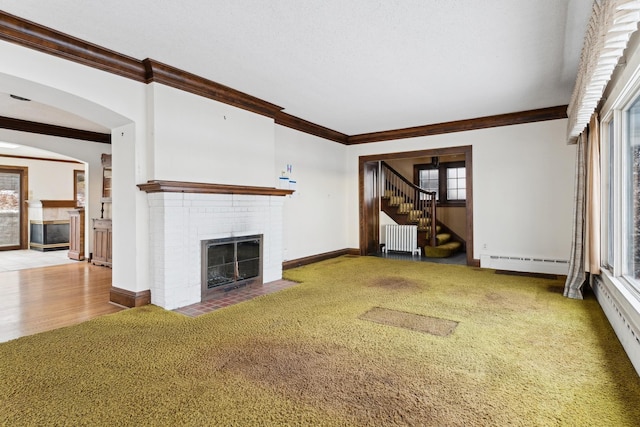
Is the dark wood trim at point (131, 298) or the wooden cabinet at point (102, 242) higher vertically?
the wooden cabinet at point (102, 242)

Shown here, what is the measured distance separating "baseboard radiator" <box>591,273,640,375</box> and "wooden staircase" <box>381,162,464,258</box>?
410cm

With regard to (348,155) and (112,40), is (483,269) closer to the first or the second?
(348,155)

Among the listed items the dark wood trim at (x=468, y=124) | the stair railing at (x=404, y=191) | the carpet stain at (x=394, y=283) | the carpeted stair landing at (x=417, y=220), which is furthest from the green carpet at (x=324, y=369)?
the stair railing at (x=404, y=191)

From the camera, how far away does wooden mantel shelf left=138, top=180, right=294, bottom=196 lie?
142 inches

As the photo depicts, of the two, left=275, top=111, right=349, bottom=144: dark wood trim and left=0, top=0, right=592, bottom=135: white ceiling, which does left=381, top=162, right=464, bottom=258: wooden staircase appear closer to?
left=275, top=111, right=349, bottom=144: dark wood trim

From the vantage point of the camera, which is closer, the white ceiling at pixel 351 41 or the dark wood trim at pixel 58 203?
the white ceiling at pixel 351 41

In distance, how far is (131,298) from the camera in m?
3.78

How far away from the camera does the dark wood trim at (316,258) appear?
19.8 ft

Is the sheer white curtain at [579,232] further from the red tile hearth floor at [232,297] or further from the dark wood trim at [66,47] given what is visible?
the dark wood trim at [66,47]

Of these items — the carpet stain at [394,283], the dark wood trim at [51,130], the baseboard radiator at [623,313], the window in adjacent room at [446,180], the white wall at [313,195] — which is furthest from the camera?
the window in adjacent room at [446,180]

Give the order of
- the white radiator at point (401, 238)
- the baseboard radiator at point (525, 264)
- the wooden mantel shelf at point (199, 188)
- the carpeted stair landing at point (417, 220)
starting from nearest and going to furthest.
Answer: the wooden mantel shelf at point (199, 188), the baseboard radiator at point (525, 264), the white radiator at point (401, 238), the carpeted stair landing at point (417, 220)

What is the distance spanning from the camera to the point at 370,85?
14.4 feet

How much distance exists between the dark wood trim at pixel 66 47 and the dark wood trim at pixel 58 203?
23.8ft

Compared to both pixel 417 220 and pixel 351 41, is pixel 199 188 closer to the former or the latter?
pixel 351 41
